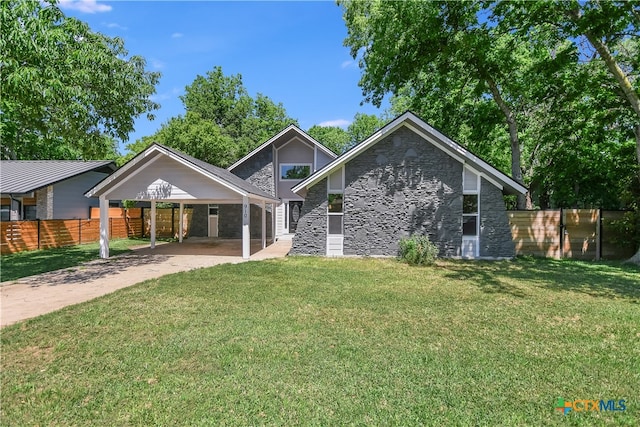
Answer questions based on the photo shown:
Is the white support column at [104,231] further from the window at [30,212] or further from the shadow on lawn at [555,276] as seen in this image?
the shadow on lawn at [555,276]

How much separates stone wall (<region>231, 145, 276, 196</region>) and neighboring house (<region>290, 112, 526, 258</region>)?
7.40 metres

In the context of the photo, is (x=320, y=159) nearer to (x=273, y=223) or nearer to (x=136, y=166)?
(x=273, y=223)

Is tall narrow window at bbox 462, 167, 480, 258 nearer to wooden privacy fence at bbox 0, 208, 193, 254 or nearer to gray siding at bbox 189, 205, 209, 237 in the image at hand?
gray siding at bbox 189, 205, 209, 237

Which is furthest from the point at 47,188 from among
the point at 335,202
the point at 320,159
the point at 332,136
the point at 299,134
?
the point at 332,136

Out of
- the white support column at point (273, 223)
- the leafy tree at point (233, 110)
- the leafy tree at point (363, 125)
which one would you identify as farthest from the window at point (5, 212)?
the leafy tree at point (363, 125)

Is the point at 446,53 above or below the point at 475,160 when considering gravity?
above

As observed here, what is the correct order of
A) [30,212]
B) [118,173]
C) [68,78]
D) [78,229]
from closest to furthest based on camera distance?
[68,78] < [118,173] < [78,229] < [30,212]

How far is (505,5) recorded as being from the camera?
12148mm

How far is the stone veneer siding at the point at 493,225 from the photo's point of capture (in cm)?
1274

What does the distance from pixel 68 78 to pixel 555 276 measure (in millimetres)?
14528

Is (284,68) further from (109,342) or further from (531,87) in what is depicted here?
(109,342)

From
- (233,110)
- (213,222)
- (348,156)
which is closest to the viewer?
(348,156)

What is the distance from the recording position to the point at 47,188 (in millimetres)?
18562

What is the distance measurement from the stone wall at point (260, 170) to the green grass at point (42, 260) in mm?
8067
